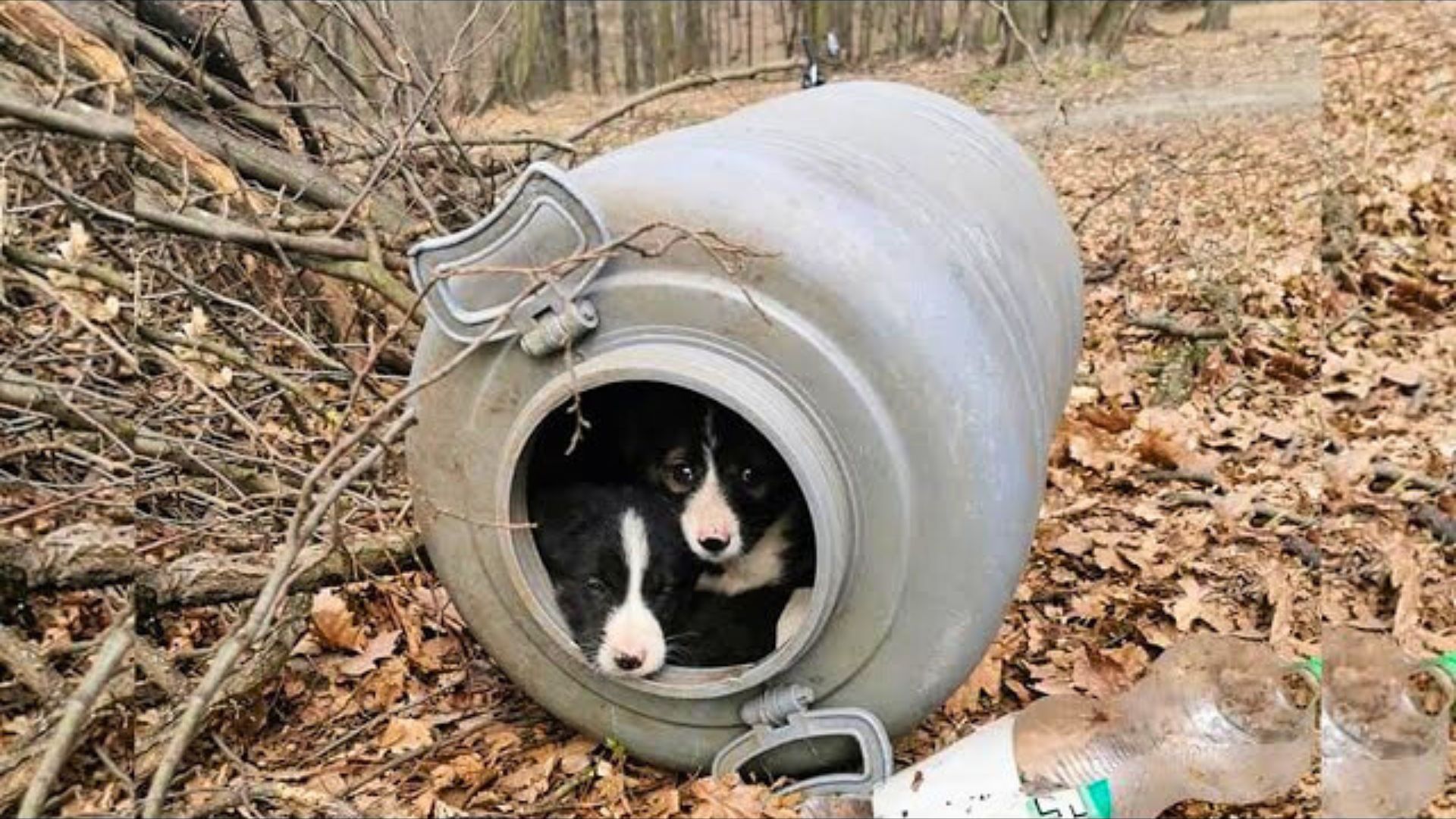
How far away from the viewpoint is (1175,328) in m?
6.02

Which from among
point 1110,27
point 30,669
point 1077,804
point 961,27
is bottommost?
point 1077,804

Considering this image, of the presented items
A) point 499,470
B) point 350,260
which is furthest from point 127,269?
point 499,470

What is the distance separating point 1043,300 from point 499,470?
51.3 inches

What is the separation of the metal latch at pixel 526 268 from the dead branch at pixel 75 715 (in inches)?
33.8

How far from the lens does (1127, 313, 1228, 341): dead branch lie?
19.4 ft

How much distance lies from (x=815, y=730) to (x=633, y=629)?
0.44 m

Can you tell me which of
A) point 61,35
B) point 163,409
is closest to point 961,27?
point 61,35

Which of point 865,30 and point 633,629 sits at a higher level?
point 865,30

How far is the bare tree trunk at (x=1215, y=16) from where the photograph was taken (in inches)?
548

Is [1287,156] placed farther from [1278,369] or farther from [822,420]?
[822,420]

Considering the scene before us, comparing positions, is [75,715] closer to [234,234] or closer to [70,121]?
[70,121]

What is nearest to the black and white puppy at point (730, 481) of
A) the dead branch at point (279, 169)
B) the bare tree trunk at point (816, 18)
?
the dead branch at point (279, 169)

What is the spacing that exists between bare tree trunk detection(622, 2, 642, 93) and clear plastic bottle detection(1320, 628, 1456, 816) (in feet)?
21.5

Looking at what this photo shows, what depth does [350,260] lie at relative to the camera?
3895mm
